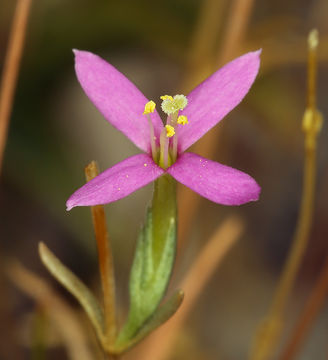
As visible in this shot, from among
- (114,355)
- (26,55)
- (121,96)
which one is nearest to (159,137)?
(121,96)

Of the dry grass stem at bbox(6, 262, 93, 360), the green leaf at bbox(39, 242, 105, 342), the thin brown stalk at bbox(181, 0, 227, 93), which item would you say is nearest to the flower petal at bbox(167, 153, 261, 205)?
the green leaf at bbox(39, 242, 105, 342)

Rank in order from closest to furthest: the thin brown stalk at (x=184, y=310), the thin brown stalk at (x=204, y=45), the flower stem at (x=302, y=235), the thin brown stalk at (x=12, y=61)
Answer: the flower stem at (x=302, y=235), the thin brown stalk at (x=12, y=61), the thin brown stalk at (x=184, y=310), the thin brown stalk at (x=204, y=45)

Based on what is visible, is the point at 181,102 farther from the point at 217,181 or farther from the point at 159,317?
the point at 159,317

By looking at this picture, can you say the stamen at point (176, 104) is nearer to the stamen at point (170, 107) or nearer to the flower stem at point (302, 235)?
the stamen at point (170, 107)

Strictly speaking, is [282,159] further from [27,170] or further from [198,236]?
[27,170]

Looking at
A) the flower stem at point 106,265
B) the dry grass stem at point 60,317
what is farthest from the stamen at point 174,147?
the dry grass stem at point 60,317

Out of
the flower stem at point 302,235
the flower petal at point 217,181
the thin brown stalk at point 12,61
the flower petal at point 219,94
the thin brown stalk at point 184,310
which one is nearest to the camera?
the flower petal at point 217,181
